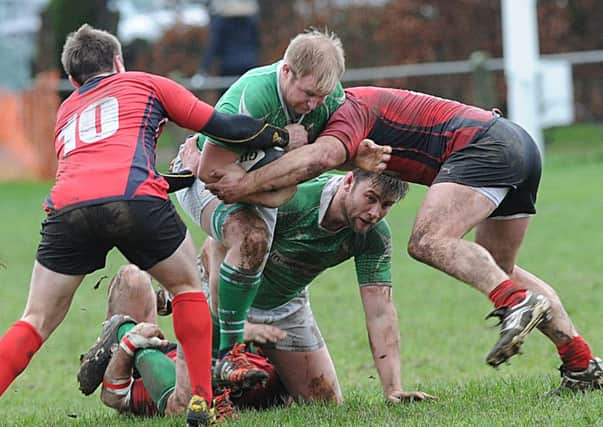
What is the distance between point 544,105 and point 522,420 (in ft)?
52.9

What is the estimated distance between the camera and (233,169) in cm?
588

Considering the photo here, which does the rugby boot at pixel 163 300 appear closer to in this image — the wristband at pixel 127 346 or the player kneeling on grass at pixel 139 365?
the player kneeling on grass at pixel 139 365

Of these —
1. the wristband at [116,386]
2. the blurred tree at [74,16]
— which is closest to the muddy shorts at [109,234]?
the wristband at [116,386]

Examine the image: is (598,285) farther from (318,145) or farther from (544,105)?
(544,105)

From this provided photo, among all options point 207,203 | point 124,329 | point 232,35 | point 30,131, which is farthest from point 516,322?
point 30,131

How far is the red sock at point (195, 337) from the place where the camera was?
553 cm

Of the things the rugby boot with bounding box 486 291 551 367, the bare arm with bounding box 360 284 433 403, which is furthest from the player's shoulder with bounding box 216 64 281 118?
the rugby boot with bounding box 486 291 551 367

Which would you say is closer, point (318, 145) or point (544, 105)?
point (318, 145)

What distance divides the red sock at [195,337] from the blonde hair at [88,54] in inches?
43.1

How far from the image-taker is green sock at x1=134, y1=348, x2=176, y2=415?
20.2ft

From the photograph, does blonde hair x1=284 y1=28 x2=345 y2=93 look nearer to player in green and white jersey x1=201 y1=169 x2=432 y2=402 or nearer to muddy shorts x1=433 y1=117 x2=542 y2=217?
player in green and white jersey x1=201 y1=169 x2=432 y2=402

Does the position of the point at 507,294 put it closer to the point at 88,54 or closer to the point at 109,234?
the point at 109,234

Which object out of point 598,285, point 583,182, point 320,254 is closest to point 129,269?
point 320,254

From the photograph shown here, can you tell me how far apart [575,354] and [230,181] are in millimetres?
1816
